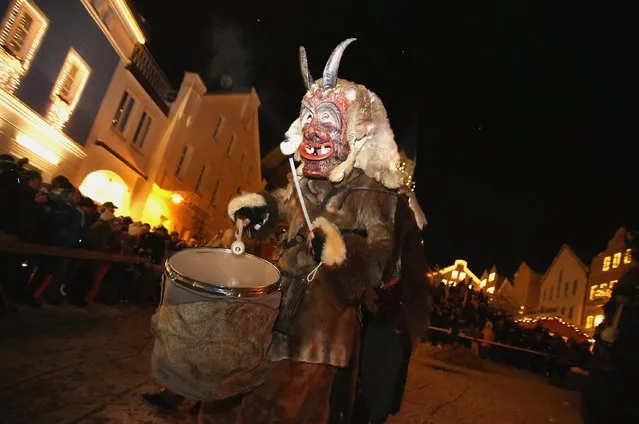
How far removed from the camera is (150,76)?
1900 cm

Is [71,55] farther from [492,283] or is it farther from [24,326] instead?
[492,283]

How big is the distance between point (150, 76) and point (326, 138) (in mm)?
18239

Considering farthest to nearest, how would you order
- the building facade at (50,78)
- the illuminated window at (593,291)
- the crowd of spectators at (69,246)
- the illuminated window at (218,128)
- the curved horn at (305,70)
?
the illuminated window at (593,291), the illuminated window at (218,128), the building facade at (50,78), the crowd of spectators at (69,246), the curved horn at (305,70)

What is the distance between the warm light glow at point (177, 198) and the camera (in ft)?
70.3

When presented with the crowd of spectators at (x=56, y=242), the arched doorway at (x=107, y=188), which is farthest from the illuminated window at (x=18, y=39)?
the arched doorway at (x=107, y=188)

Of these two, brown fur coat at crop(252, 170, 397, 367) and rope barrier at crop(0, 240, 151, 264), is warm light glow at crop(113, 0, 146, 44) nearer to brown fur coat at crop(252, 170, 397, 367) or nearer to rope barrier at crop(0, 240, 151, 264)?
rope barrier at crop(0, 240, 151, 264)

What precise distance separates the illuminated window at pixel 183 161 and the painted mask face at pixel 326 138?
65.8ft

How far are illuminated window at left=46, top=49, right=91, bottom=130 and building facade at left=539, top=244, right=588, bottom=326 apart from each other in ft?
128

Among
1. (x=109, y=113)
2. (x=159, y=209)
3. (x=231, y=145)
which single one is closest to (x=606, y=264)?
(x=231, y=145)

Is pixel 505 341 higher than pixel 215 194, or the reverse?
pixel 215 194

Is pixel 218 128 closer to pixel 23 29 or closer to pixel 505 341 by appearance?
pixel 23 29

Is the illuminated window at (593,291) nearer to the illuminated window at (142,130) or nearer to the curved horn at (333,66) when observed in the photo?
the illuminated window at (142,130)

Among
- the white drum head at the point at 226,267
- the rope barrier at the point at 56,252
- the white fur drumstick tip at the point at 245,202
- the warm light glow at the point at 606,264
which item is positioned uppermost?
the warm light glow at the point at 606,264

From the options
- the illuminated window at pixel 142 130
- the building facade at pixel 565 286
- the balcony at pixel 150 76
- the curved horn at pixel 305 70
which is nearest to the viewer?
the curved horn at pixel 305 70
